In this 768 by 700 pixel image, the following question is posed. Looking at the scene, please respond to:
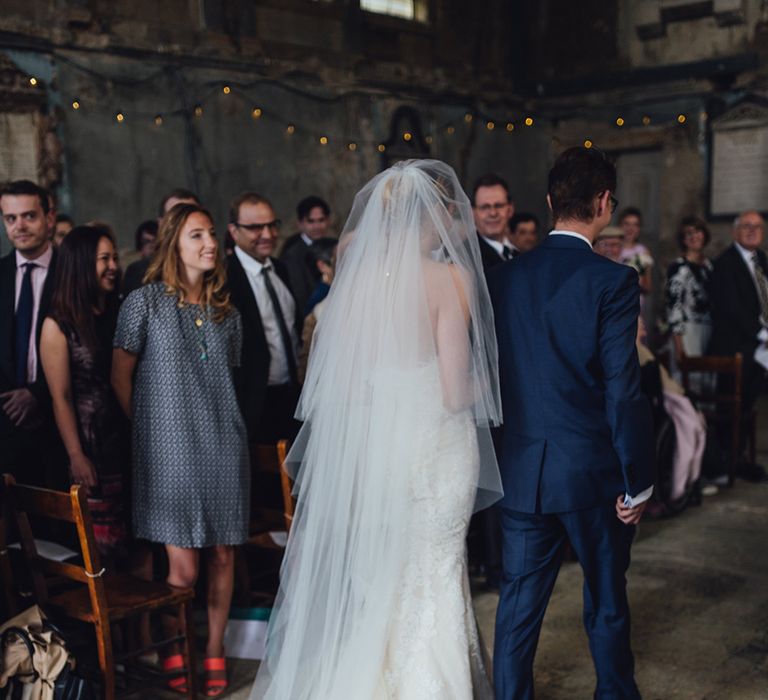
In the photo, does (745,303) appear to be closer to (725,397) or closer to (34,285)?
(725,397)

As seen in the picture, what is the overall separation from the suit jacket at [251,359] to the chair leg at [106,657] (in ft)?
3.67

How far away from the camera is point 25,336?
12.5ft

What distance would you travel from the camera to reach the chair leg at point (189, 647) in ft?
10.4

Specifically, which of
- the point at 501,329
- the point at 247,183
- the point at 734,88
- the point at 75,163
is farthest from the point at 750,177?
the point at 501,329

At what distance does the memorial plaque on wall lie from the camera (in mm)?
9492

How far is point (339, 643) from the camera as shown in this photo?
2.71 m

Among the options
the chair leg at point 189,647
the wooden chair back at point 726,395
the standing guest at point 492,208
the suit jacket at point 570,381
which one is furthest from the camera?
the wooden chair back at point 726,395

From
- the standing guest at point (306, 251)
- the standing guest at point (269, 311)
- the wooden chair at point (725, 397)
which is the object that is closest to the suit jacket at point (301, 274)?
the standing guest at point (306, 251)

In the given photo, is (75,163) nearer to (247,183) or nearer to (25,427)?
(247,183)

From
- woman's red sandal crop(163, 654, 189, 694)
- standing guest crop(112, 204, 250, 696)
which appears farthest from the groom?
woman's red sandal crop(163, 654, 189, 694)

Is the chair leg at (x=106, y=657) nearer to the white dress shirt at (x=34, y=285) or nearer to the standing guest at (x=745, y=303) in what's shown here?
the white dress shirt at (x=34, y=285)

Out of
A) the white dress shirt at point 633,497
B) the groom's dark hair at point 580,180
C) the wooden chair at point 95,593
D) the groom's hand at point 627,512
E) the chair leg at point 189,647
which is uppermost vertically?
the groom's dark hair at point 580,180

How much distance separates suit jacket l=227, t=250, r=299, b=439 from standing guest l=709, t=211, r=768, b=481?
3.75 meters

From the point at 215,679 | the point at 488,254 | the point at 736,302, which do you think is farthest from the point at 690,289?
the point at 215,679
